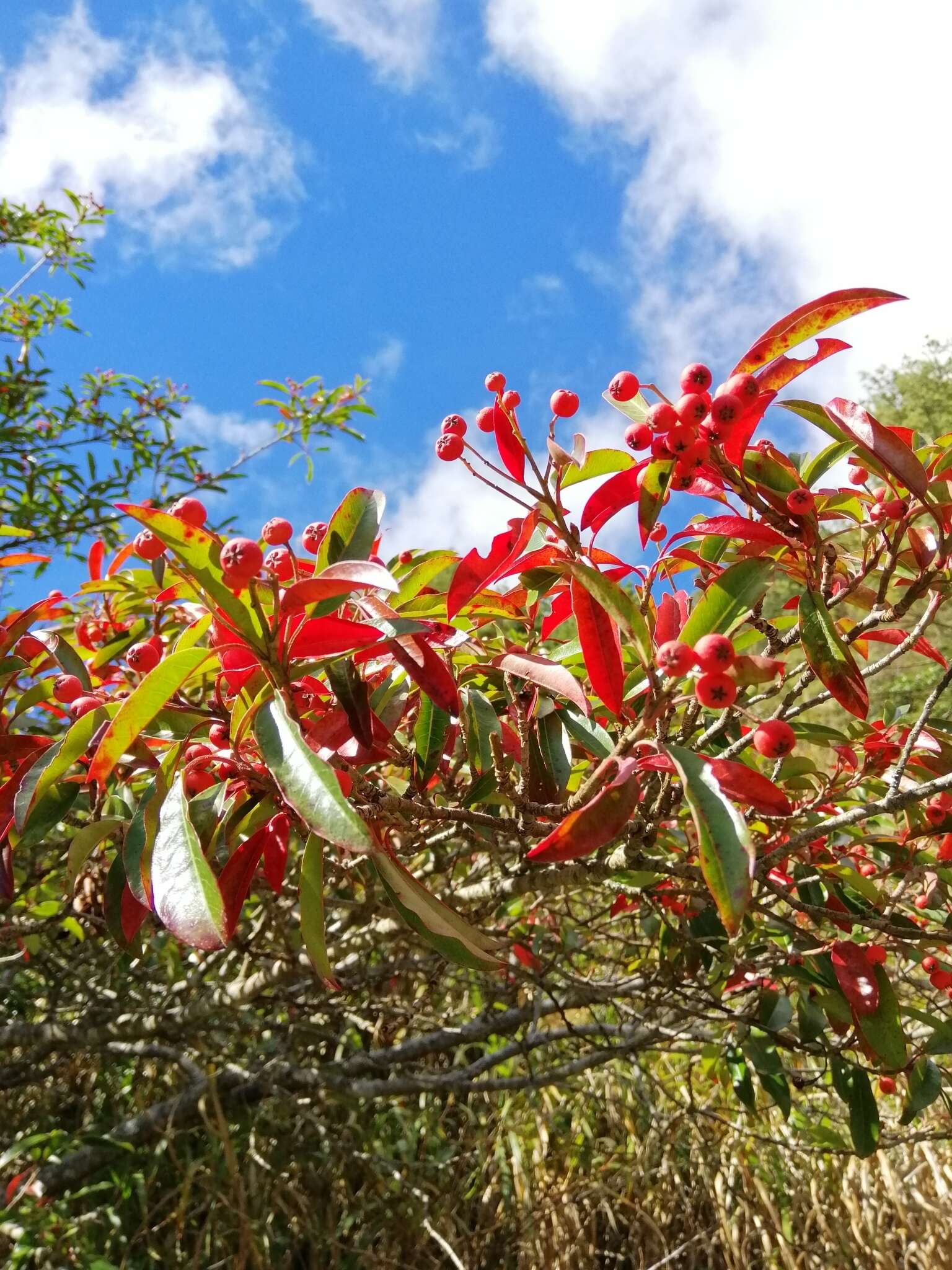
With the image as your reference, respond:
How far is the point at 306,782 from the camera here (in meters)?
0.65

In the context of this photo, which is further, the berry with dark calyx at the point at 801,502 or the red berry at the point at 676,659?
the berry with dark calyx at the point at 801,502

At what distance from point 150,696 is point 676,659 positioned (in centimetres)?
44

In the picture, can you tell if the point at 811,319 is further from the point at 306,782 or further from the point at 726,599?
the point at 306,782

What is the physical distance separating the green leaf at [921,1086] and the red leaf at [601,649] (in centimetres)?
113

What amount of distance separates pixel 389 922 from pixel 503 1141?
2.55m

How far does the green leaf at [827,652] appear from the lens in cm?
82

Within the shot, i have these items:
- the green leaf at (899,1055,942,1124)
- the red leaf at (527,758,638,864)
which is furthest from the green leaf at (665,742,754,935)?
the green leaf at (899,1055,942,1124)

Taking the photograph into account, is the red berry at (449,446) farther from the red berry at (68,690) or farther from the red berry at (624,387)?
the red berry at (68,690)

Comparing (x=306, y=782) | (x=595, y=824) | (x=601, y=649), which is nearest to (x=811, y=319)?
(x=601, y=649)

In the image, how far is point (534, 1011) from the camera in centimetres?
245

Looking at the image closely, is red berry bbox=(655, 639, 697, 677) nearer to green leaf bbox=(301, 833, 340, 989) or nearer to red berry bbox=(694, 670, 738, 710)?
red berry bbox=(694, 670, 738, 710)

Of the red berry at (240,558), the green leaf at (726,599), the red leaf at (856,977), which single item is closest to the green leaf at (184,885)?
the red berry at (240,558)

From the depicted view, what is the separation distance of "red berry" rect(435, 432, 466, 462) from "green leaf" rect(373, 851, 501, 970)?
485 millimetres

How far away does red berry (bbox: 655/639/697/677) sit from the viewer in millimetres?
646
